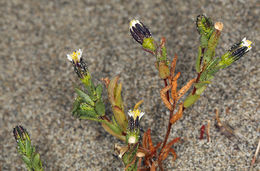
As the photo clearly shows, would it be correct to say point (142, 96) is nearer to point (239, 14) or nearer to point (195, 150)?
point (195, 150)

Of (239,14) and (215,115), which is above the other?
(239,14)

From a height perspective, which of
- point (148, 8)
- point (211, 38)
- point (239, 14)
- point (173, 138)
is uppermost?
point (148, 8)

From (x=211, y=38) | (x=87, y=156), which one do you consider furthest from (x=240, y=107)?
(x=87, y=156)

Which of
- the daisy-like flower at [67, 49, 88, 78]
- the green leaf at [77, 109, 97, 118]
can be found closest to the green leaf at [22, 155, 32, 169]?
the green leaf at [77, 109, 97, 118]

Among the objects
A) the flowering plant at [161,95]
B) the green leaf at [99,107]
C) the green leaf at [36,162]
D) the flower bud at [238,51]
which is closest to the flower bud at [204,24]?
the flowering plant at [161,95]

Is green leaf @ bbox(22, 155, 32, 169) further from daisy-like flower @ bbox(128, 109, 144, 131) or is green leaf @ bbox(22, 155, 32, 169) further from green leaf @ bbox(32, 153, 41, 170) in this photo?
daisy-like flower @ bbox(128, 109, 144, 131)

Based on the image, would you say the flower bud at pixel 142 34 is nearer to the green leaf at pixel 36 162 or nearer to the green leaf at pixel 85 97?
the green leaf at pixel 85 97

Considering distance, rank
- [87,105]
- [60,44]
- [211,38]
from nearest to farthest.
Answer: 1. [211,38]
2. [87,105]
3. [60,44]

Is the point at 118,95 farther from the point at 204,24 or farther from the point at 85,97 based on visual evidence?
the point at 204,24

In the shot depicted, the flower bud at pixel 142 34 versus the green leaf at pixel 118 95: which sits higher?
the flower bud at pixel 142 34
